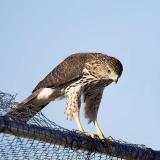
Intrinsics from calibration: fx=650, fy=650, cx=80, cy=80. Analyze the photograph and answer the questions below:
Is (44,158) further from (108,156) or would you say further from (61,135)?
(108,156)

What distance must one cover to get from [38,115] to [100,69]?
4.02 metres

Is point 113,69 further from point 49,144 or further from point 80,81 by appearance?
point 49,144

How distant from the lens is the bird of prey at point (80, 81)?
8656 millimetres

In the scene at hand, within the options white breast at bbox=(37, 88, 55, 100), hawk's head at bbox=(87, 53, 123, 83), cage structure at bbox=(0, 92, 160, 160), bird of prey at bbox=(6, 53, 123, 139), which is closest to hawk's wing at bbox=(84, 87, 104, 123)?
bird of prey at bbox=(6, 53, 123, 139)

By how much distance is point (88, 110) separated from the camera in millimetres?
8531

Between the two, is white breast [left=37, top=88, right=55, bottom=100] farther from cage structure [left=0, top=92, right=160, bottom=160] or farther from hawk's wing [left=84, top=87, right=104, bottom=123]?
cage structure [left=0, top=92, right=160, bottom=160]

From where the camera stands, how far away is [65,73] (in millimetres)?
9016

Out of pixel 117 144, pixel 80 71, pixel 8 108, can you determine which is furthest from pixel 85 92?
pixel 8 108

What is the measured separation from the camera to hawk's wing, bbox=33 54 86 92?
8938 millimetres

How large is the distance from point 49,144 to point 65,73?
4234mm

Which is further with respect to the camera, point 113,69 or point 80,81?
point 113,69

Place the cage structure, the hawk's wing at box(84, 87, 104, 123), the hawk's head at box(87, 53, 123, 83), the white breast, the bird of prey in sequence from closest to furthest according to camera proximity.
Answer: the cage structure, the hawk's wing at box(84, 87, 104, 123), the bird of prey, the white breast, the hawk's head at box(87, 53, 123, 83)

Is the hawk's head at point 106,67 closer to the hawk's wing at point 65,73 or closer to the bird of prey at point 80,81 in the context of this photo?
the bird of prey at point 80,81

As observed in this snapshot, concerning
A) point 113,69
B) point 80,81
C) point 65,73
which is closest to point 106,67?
point 113,69
